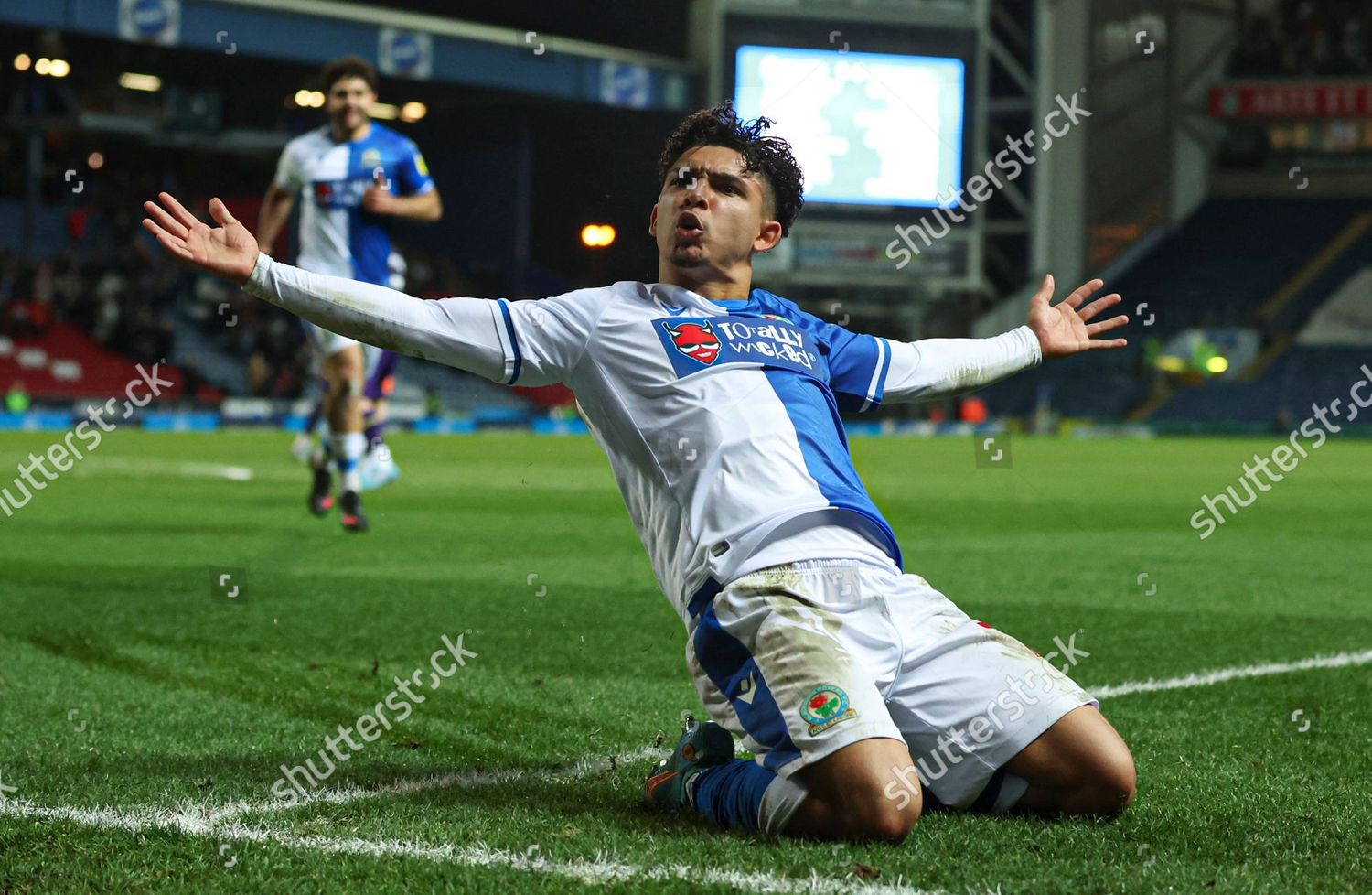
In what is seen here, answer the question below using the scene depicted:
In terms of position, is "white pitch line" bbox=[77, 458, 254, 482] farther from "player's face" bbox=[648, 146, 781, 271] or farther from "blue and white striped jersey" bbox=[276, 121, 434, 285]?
"player's face" bbox=[648, 146, 781, 271]

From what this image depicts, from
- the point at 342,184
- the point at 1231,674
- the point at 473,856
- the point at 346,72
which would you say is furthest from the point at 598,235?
the point at 342,184

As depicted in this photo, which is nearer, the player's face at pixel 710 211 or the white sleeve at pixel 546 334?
the white sleeve at pixel 546 334

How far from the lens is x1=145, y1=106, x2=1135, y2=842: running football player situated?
2.88 meters

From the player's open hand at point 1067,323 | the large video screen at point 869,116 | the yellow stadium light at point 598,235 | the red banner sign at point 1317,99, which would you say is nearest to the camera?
the player's open hand at point 1067,323

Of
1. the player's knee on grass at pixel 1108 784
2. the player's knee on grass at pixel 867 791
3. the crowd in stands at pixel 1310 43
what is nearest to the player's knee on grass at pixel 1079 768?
the player's knee on grass at pixel 1108 784

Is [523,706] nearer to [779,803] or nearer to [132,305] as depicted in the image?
[779,803]

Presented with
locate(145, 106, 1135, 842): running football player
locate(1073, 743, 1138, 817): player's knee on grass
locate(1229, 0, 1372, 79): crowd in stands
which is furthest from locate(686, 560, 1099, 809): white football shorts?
locate(1229, 0, 1372, 79): crowd in stands

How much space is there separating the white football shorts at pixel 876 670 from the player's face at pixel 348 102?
6.45m

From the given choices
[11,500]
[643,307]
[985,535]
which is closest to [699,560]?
[643,307]

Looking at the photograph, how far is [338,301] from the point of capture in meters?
3.04

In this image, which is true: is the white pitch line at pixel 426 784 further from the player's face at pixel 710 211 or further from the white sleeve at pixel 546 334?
the player's face at pixel 710 211

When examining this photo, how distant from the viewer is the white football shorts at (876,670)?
2.91m

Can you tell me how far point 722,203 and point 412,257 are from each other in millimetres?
32719

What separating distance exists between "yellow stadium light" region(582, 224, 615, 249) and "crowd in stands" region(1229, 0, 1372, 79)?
44738 millimetres
